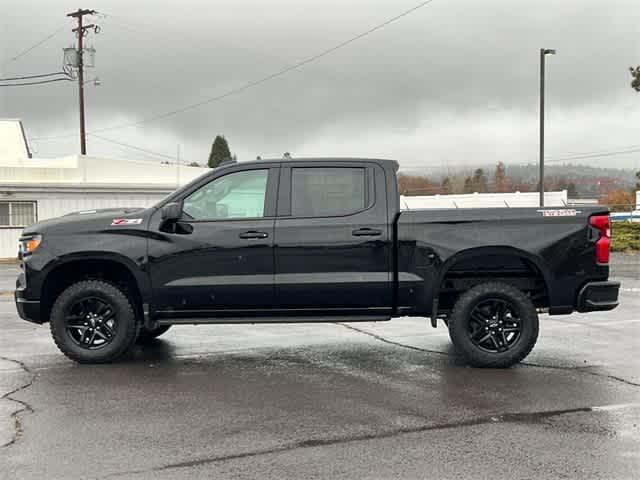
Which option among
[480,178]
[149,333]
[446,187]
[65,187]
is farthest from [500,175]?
[149,333]

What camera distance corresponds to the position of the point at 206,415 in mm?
5590

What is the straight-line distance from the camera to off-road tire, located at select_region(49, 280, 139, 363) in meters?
7.46

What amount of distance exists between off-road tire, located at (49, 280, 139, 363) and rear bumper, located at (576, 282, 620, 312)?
4.44 meters

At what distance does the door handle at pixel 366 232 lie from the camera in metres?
7.32

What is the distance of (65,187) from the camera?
30.9m

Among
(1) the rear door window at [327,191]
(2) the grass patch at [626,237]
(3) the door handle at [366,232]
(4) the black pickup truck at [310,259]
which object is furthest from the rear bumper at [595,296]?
(2) the grass patch at [626,237]

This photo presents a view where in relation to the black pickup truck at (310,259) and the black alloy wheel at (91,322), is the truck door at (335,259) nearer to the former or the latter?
the black pickup truck at (310,259)

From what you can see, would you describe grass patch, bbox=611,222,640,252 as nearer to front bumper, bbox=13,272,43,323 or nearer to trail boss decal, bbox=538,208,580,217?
trail boss decal, bbox=538,208,580,217

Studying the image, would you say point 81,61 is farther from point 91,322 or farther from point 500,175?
point 500,175

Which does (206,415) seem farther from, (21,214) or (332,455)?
(21,214)

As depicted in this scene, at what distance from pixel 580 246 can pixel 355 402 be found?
2.90 m

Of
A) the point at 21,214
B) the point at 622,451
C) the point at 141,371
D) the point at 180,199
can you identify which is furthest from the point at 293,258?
the point at 21,214

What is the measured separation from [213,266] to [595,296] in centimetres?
374

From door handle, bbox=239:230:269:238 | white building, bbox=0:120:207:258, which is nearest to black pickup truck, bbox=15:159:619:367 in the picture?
door handle, bbox=239:230:269:238
